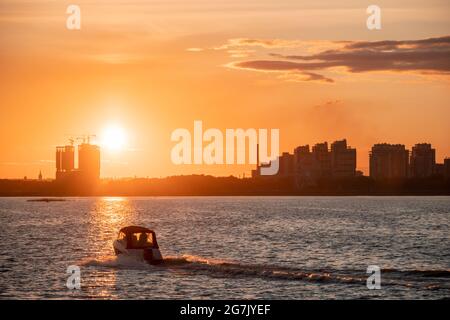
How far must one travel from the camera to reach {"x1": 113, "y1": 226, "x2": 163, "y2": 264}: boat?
69131 mm

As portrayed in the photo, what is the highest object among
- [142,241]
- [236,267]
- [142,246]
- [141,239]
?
[141,239]

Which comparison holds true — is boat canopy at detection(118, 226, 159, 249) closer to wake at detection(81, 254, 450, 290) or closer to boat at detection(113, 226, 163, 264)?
boat at detection(113, 226, 163, 264)

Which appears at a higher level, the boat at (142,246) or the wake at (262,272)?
the boat at (142,246)

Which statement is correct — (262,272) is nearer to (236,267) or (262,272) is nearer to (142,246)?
(236,267)

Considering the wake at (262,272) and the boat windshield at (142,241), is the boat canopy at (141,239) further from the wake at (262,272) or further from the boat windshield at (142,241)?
the wake at (262,272)

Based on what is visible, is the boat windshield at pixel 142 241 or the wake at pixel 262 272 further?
the boat windshield at pixel 142 241

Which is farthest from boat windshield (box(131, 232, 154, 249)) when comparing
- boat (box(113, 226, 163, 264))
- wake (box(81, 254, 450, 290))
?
wake (box(81, 254, 450, 290))

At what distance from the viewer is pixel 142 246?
69.8m

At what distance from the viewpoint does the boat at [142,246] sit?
69.1m

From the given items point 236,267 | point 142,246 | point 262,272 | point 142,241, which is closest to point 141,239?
point 142,241

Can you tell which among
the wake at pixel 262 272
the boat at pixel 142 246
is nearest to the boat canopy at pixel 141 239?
the boat at pixel 142 246

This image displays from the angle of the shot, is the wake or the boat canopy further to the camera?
the boat canopy
